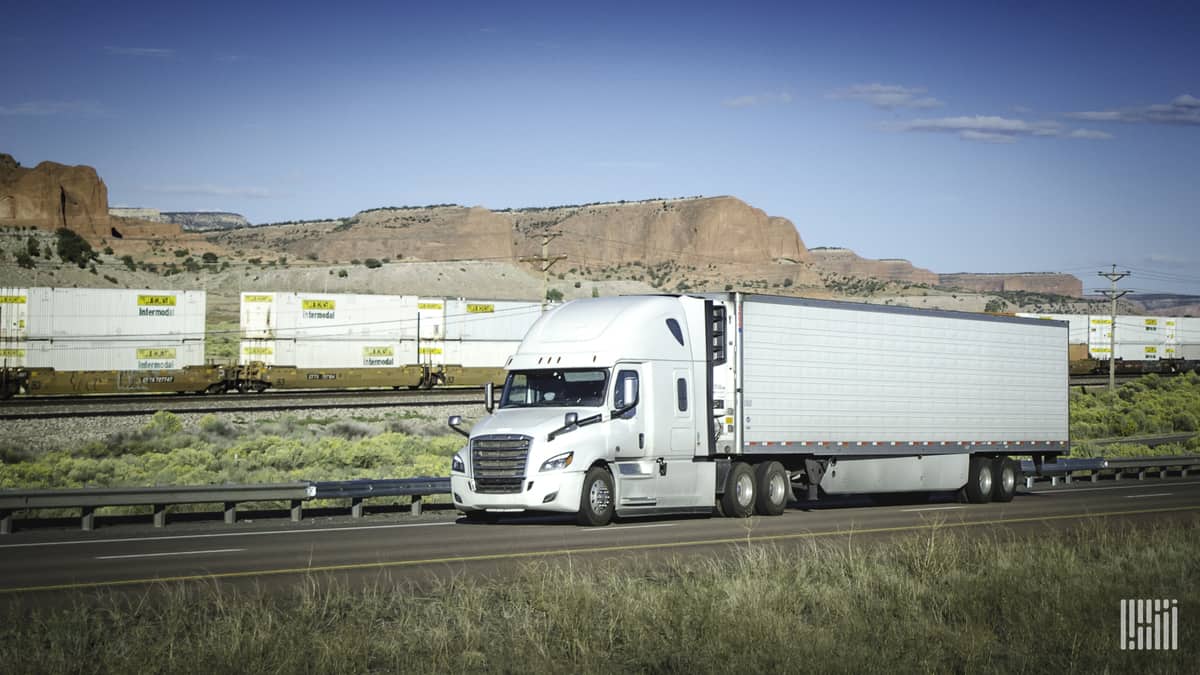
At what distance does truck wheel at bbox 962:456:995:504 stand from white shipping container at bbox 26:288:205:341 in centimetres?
3781

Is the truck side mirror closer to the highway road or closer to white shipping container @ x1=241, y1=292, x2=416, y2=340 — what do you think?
the highway road

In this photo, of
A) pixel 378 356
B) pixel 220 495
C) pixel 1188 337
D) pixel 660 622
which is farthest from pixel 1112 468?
pixel 1188 337

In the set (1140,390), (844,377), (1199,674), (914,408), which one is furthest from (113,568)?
(1140,390)

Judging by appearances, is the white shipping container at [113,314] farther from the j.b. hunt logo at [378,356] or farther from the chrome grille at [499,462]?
the chrome grille at [499,462]

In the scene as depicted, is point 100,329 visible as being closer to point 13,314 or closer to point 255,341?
point 13,314

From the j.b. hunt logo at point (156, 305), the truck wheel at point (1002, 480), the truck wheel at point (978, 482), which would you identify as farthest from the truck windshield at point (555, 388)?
the j.b. hunt logo at point (156, 305)

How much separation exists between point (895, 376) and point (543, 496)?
29.2 feet

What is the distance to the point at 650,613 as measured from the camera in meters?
9.91

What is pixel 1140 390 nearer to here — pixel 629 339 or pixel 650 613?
pixel 629 339

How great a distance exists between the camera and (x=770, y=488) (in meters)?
22.1

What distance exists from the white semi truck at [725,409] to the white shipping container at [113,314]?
118ft

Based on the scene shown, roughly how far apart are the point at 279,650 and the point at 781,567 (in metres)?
5.77

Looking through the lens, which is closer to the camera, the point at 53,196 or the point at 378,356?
the point at 378,356

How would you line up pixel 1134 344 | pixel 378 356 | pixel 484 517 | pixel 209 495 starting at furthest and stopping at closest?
pixel 1134 344 → pixel 378 356 → pixel 484 517 → pixel 209 495
